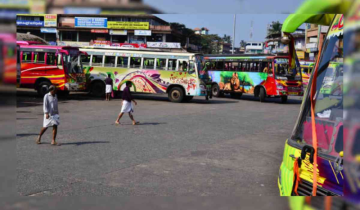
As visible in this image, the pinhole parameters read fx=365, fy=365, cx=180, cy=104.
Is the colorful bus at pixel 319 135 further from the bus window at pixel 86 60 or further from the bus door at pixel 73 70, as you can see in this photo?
the bus window at pixel 86 60

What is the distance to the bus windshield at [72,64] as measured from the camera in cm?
1911

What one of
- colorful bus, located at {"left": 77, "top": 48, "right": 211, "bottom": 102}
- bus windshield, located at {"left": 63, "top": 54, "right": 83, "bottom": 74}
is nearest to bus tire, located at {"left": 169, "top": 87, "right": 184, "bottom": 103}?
colorful bus, located at {"left": 77, "top": 48, "right": 211, "bottom": 102}

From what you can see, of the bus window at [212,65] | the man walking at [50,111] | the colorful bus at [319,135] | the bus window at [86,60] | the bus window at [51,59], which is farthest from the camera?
the bus window at [212,65]

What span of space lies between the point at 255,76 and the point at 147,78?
6552 mm

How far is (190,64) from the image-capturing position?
1902cm

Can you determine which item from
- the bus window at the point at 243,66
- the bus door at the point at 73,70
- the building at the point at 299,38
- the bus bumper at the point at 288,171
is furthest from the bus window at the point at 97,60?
the bus bumper at the point at 288,171

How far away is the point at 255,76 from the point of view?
21703 millimetres

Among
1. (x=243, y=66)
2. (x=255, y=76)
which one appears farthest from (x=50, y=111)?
(x=243, y=66)

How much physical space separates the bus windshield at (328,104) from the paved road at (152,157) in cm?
180

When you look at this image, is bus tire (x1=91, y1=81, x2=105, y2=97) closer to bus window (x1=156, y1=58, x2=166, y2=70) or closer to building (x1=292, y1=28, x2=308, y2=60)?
bus window (x1=156, y1=58, x2=166, y2=70)

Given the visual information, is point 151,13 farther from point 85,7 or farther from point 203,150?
point 203,150

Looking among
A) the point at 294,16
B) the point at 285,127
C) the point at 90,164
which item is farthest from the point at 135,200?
the point at 285,127

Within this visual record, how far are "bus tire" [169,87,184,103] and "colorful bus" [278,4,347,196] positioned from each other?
15884 mm

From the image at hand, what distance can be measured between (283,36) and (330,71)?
54 cm
